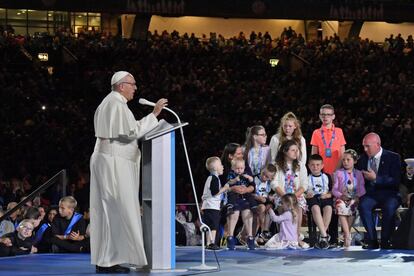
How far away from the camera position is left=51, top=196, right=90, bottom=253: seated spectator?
11.4 meters

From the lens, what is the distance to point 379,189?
38.6ft

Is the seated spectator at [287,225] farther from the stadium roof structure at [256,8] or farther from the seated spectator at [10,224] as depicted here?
the stadium roof structure at [256,8]

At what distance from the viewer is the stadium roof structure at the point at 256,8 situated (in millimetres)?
30688

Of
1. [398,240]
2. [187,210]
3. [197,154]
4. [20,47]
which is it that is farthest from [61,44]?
[398,240]

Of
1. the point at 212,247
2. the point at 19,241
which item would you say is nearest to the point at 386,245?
the point at 212,247

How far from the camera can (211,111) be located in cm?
2430

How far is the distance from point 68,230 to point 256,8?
72.8ft

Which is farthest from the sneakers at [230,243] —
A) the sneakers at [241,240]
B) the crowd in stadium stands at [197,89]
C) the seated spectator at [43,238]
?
the crowd in stadium stands at [197,89]

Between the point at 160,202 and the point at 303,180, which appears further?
the point at 303,180

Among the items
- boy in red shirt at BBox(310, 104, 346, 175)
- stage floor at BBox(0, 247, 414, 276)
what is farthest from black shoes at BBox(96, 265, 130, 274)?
boy in red shirt at BBox(310, 104, 346, 175)

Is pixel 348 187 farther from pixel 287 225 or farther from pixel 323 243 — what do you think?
pixel 287 225

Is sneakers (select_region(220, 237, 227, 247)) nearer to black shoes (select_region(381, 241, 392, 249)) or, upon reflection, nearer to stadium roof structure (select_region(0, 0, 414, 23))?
black shoes (select_region(381, 241, 392, 249))

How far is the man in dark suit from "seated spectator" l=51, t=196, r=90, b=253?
3700 millimetres

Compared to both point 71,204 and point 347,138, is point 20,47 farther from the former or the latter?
point 71,204
